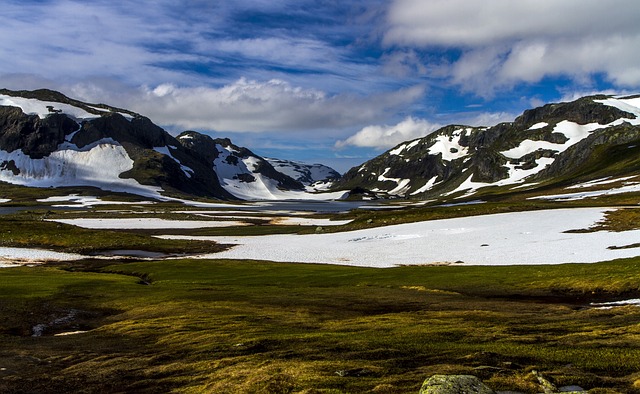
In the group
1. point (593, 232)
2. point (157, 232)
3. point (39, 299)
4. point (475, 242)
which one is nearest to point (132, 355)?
point (39, 299)

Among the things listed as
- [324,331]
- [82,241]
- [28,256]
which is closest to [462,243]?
[324,331]

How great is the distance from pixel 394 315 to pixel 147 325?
59.2ft

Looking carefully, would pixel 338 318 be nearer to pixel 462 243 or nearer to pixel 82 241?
pixel 462 243

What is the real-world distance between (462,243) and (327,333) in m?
71.8

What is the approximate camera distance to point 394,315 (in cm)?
3775

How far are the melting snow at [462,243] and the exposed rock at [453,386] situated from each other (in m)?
59.4

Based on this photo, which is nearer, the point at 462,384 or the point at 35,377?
the point at 462,384

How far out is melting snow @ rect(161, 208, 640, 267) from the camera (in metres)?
77.8

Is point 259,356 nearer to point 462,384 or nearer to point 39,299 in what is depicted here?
point 462,384

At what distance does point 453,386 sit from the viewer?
54.0ft

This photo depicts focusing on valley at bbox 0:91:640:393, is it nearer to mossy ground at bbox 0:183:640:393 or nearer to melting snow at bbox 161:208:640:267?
mossy ground at bbox 0:183:640:393

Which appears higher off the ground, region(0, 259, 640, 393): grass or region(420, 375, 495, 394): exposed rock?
region(420, 375, 495, 394): exposed rock

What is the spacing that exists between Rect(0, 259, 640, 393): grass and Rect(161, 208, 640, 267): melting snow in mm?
17061

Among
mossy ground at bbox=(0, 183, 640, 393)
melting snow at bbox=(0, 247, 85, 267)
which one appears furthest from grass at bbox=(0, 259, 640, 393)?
melting snow at bbox=(0, 247, 85, 267)
